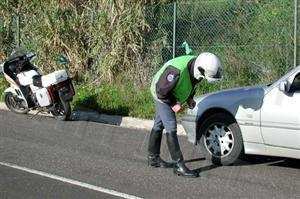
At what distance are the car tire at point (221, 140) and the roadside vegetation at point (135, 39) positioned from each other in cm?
422

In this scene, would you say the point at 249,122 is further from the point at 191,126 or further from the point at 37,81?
the point at 37,81

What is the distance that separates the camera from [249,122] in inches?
327

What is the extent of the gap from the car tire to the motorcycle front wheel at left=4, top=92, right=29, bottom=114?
5828mm

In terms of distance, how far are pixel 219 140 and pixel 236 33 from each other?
18.6 ft

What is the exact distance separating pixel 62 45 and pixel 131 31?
2029 mm

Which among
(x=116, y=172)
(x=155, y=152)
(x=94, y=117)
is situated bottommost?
(x=94, y=117)

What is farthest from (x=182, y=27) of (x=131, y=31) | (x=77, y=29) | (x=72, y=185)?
(x=72, y=185)

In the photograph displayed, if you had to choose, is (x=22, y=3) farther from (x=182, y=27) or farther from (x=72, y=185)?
(x=72, y=185)

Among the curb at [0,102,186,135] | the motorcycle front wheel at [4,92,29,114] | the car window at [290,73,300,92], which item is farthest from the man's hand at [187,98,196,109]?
the motorcycle front wheel at [4,92,29,114]

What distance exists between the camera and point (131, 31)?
15266 millimetres

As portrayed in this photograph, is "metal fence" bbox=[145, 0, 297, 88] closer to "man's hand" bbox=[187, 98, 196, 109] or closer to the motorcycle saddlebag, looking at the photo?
the motorcycle saddlebag

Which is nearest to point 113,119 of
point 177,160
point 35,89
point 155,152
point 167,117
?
point 35,89

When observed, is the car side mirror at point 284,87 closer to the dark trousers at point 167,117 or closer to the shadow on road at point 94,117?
the dark trousers at point 167,117

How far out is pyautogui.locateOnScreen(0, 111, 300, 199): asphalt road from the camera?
7320 mm
